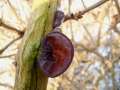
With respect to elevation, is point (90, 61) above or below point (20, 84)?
above

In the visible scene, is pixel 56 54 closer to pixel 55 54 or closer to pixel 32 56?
pixel 55 54

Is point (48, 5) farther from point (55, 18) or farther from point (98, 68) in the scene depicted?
point (98, 68)

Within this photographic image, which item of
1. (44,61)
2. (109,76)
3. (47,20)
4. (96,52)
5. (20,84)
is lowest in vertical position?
(20,84)

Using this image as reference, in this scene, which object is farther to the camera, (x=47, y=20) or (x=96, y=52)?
(x=96, y=52)

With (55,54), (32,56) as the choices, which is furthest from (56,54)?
(32,56)

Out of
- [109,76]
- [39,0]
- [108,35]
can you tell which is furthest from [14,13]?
[109,76]

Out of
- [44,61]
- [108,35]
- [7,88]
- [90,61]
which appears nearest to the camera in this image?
[44,61]
